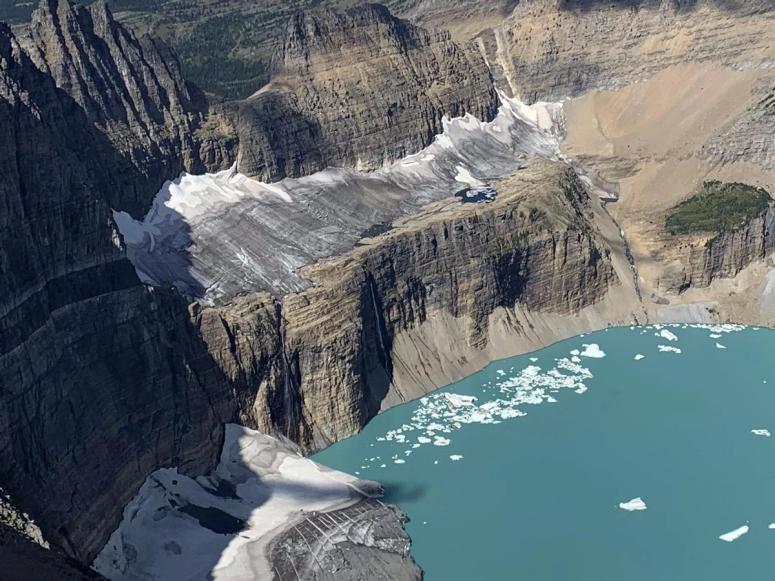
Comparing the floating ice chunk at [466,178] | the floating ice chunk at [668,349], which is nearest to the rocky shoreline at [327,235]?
the floating ice chunk at [466,178]

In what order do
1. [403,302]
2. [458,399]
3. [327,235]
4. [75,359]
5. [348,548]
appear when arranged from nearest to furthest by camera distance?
[75,359] < [348,548] < [458,399] < [403,302] < [327,235]

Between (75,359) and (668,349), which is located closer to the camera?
(75,359)

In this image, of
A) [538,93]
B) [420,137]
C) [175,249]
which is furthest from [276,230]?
[538,93]

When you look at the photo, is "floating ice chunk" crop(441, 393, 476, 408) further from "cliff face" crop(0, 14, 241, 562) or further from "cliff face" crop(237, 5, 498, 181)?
"cliff face" crop(237, 5, 498, 181)

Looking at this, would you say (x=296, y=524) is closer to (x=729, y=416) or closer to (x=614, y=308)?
(x=729, y=416)

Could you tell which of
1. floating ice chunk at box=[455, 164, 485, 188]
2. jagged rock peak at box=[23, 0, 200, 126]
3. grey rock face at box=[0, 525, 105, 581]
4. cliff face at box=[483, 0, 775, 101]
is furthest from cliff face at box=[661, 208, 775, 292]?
grey rock face at box=[0, 525, 105, 581]

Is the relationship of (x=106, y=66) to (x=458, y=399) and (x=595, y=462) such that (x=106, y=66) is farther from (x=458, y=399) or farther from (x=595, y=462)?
(x=595, y=462)

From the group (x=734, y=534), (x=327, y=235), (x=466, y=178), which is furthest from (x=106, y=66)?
(x=734, y=534)
